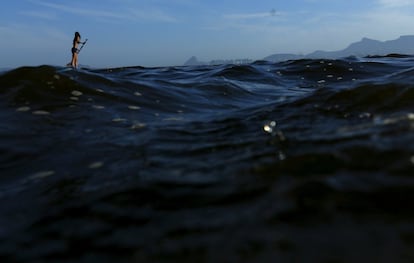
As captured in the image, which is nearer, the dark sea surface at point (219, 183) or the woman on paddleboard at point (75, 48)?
the dark sea surface at point (219, 183)

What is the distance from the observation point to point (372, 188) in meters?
2.97

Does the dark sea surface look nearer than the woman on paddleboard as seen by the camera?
Yes

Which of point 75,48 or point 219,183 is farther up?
point 75,48

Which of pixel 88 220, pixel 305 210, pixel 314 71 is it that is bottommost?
pixel 88 220

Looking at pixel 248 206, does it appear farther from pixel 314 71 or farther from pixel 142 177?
pixel 314 71

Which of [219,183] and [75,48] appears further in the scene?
[75,48]

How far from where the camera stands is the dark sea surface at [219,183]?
2.62 metres

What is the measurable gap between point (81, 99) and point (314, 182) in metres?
6.77

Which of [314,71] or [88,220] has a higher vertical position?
[314,71]

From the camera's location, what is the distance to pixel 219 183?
3.57m

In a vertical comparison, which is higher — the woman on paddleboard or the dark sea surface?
the woman on paddleboard

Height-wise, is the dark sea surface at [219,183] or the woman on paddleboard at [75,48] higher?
the woman on paddleboard at [75,48]

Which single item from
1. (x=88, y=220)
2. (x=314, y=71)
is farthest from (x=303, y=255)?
(x=314, y=71)

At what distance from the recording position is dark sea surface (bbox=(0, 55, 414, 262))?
8.61ft
